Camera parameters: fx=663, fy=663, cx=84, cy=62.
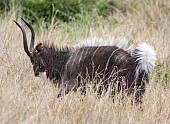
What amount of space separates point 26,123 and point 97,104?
51.8 inches

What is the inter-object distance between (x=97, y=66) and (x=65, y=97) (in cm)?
121

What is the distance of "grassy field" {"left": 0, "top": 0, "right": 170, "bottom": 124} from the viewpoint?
7789 mm

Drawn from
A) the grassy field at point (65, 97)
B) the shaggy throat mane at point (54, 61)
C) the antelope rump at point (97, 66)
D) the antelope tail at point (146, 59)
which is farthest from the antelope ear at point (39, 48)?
the antelope tail at point (146, 59)

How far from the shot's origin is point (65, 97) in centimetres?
846

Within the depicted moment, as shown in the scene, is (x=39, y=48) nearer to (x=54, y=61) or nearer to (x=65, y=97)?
(x=54, y=61)

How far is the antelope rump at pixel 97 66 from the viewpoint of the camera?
9.17 m

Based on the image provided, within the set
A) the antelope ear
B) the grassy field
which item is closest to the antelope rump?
the antelope ear

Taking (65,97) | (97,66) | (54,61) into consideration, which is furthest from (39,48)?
(65,97)

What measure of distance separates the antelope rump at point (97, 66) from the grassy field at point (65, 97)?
21 centimetres

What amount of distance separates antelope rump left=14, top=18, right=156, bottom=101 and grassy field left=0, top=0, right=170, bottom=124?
8.3 inches

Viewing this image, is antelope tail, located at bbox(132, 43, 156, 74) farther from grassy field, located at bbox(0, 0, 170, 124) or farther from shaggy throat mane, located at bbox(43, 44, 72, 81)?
shaggy throat mane, located at bbox(43, 44, 72, 81)

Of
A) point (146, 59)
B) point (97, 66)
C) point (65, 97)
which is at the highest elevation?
point (146, 59)

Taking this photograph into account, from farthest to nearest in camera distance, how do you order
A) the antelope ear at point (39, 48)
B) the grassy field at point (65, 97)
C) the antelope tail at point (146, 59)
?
the antelope ear at point (39, 48) → the antelope tail at point (146, 59) → the grassy field at point (65, 97)

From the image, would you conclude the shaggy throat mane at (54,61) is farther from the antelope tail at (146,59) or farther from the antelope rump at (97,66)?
the antelope tail at (146,59)
